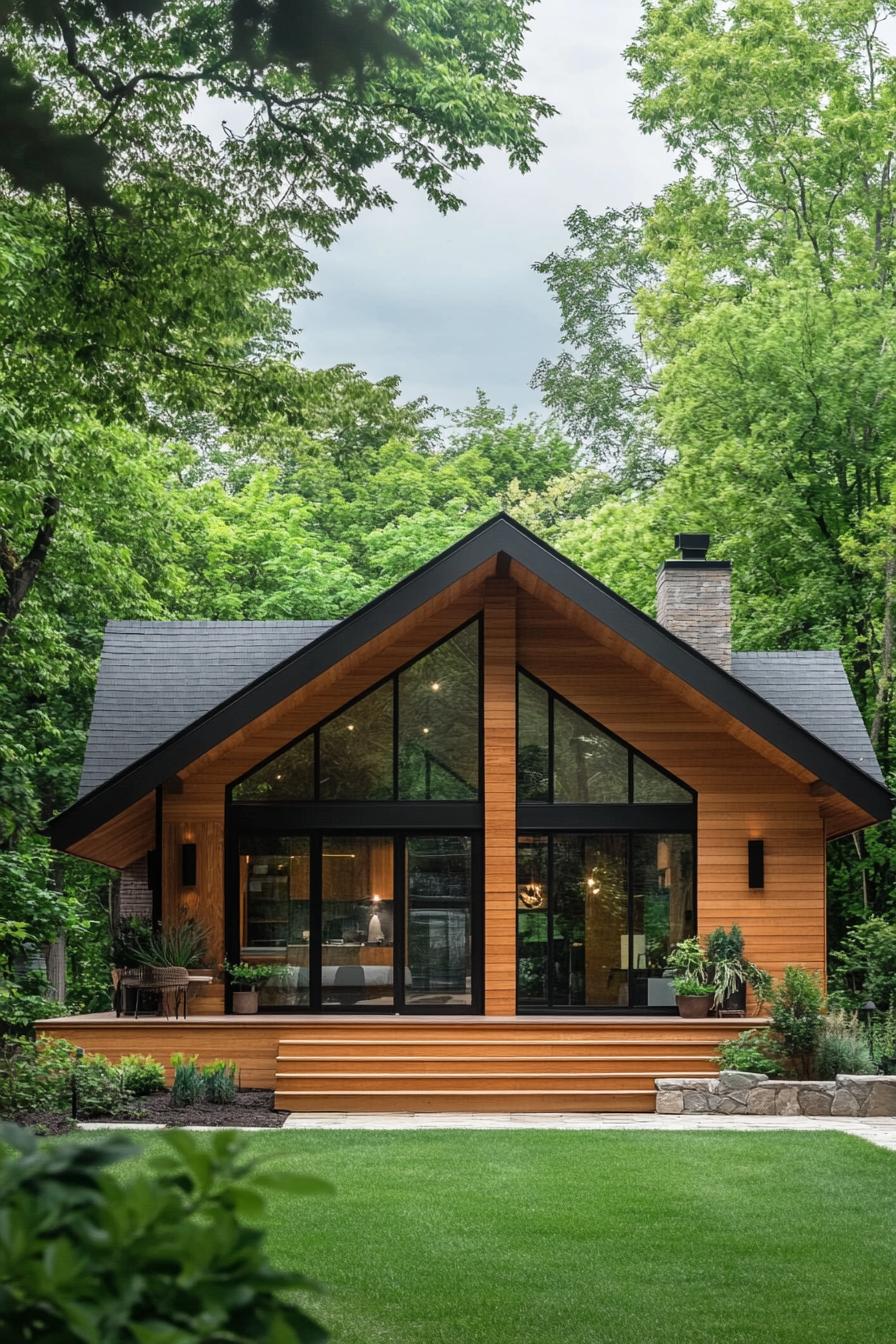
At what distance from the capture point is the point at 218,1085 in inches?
511

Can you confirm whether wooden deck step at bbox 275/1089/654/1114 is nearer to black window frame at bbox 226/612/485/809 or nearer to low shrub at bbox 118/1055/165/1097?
low shrub at bbox 118/1055/165/1097

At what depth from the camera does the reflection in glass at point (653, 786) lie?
15859 mm

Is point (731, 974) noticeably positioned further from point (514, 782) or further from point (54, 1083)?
point (54, 1083)

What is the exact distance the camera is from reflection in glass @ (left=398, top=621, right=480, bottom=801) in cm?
1584

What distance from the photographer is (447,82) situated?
951 cm

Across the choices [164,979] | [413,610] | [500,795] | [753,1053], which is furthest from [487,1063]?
[413,610]

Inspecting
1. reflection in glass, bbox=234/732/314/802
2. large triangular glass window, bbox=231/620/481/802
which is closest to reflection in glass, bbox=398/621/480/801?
large triangular glass window, bbox=231/620/481/802

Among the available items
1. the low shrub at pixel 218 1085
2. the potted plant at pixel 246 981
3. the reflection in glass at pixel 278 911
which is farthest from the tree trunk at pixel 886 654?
the low shrub at pixel 218 1085

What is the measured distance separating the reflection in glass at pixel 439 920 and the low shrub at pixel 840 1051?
361 centimetres

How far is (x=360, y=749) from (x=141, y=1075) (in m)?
4.12

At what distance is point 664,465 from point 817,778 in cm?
1500

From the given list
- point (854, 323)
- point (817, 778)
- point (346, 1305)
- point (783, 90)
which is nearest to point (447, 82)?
point (346, 1305)

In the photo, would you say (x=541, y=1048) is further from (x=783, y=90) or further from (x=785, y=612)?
(x=783, y=90)

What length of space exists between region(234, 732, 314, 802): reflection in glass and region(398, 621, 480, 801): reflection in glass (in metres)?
0.97
